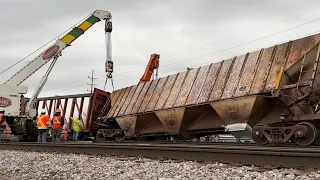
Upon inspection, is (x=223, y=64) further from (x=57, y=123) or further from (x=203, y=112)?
(x=57, y=123)

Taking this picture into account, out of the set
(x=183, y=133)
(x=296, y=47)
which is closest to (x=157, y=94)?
(x=183, y=133)

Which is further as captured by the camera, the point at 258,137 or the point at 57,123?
the point at 57,123

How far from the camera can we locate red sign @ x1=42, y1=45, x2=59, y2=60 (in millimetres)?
20375

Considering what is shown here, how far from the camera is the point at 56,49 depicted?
20.7 metres

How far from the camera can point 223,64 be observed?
12719 mm

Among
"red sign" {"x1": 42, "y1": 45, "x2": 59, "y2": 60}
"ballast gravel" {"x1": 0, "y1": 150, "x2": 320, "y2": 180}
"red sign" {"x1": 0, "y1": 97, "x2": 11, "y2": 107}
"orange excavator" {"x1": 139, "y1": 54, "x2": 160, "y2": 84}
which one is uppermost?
"red sign" {"x1": 42, "y1": 45, "x2": 59, "y2": 60}

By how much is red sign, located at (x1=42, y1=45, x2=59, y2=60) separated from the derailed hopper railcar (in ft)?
23.5

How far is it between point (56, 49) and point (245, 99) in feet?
43.5

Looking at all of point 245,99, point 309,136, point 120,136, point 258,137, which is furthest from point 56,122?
point 309,136

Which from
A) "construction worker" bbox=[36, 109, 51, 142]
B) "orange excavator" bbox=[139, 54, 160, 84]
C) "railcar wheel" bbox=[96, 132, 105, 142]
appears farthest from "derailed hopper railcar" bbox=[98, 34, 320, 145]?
"orange excavator" bbox=[139, 54, 160, 84]

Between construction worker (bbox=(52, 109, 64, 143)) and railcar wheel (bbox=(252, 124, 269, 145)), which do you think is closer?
railcar wheel (bbox=(252, 124, 269, 145))

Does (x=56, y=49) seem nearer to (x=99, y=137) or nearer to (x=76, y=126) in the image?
(x=76, y=126)

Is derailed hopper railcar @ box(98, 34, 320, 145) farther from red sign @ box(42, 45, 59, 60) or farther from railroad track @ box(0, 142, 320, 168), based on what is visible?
red sign @ box(42, 45, 59, 60)

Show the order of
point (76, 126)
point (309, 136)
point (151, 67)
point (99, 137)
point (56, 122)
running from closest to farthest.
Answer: point (309, 136) → point (56, 122) → point (99, 137) → point (76, 126) → point (151, 67)
